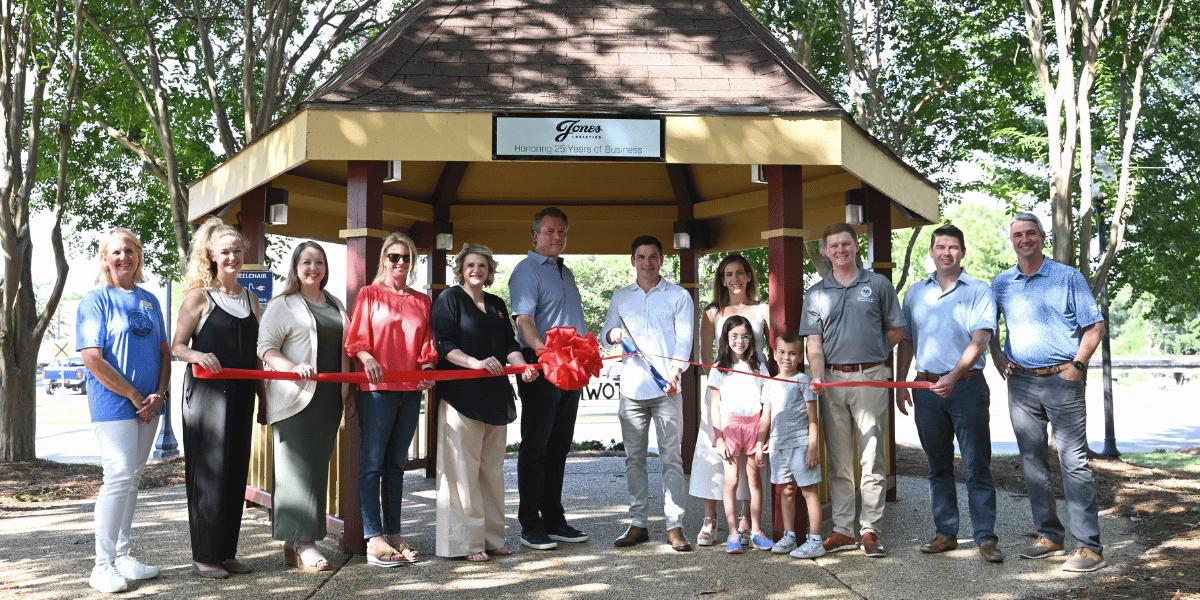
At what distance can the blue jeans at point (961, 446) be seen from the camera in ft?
18.4

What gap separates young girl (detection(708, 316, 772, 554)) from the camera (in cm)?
573

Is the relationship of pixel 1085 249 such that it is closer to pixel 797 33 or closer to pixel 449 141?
pixel 797 33

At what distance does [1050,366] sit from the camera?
5496 mm

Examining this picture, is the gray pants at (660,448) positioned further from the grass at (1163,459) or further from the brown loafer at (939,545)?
the grass at (1163,459)

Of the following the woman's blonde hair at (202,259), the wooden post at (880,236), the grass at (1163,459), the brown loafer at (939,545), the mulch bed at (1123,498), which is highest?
the wooden post at (880,236)

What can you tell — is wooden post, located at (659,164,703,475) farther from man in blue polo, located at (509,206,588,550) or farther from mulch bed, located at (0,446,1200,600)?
man in blue polo, located at (509,206,588,550)

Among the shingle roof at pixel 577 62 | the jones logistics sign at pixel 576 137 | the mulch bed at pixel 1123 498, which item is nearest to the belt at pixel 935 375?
the mulch bed at pixel 1123 498

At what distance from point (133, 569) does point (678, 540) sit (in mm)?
3225

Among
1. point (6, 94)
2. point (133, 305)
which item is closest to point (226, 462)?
point (133, 305)

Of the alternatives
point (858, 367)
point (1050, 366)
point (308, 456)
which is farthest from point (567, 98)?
point (1050, 366)

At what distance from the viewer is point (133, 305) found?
16.4 feet

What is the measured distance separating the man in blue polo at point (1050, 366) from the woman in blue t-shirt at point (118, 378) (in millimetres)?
4999

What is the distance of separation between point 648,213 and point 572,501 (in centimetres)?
355

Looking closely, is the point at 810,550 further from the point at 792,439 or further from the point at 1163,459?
the point at 1163,459
